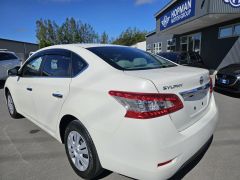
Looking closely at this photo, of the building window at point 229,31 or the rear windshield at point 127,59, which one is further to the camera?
the building window at point 229,31

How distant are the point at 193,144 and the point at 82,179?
1.39 m

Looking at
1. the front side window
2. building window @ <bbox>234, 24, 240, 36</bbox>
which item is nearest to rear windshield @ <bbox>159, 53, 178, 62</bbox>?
building window @ <bbox>234, 24, 240, 36</bbox>

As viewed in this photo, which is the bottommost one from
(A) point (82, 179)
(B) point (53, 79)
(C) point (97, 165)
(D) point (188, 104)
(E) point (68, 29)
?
(A) point (82, 179)

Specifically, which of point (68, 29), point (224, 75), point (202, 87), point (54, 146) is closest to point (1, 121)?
point (54, 146)

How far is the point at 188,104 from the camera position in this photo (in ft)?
7.17

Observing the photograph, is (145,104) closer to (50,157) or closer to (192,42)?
(50,157)

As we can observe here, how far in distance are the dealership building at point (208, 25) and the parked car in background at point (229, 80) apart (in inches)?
190

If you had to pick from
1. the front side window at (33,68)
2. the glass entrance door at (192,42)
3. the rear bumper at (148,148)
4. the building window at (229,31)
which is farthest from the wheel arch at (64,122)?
the glass entrance door at (192,42)

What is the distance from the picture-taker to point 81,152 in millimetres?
2500

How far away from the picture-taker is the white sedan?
1875mm

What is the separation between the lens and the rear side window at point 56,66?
8.98 feet

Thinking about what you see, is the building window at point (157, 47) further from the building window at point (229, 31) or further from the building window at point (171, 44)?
the building window at point (229, 31)

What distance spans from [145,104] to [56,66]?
165cm

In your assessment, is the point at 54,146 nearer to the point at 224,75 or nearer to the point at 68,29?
the point at 224,75
